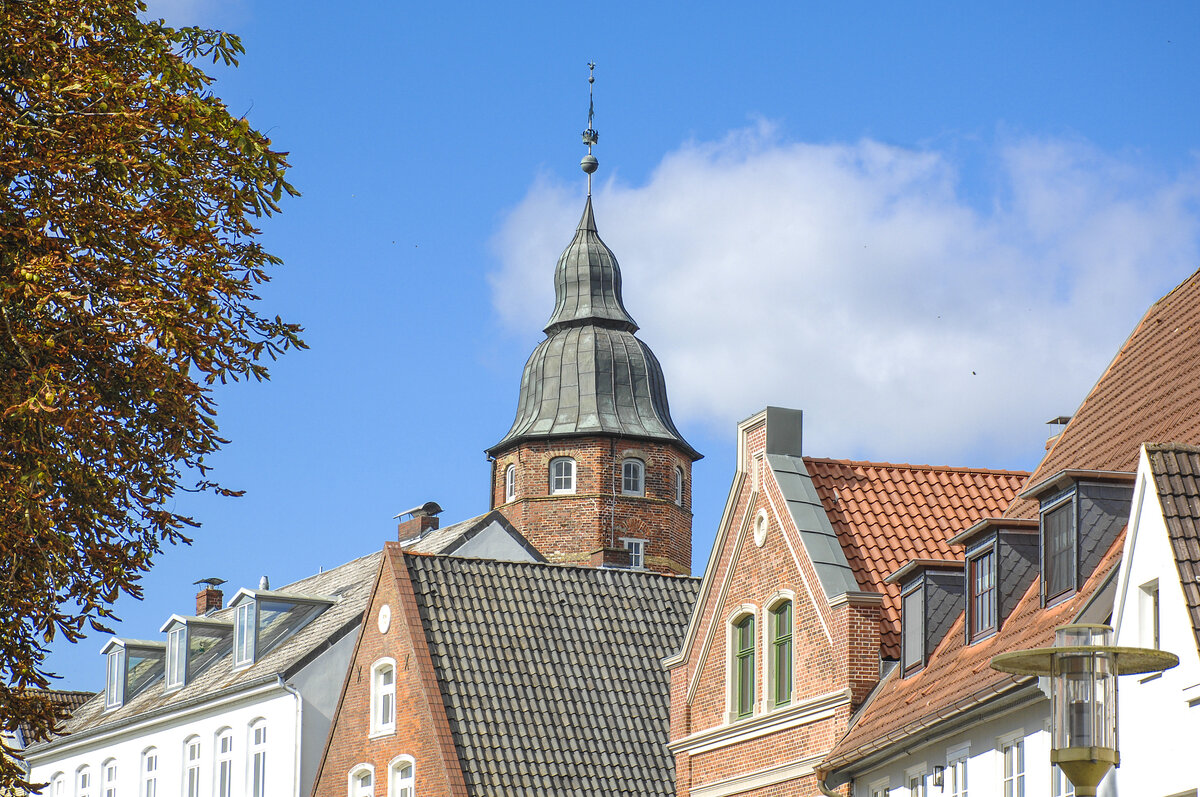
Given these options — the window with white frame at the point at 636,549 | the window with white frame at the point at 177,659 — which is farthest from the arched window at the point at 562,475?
the window with white frame at the point at 177,659

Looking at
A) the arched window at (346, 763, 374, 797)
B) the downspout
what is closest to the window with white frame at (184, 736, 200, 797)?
the downspout

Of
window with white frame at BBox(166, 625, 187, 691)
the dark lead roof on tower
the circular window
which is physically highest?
the dark lead roof on tower

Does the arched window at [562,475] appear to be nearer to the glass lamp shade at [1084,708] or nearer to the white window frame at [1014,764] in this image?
the white window frame at [1014,764]

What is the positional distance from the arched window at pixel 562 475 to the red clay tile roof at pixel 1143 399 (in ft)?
160

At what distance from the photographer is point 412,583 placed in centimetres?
3475

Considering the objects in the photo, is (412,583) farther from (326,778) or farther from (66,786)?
(66,786)

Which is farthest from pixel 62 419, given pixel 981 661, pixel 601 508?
pixel 601 508

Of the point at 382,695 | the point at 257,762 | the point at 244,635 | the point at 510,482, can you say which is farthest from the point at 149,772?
the point at 510,482

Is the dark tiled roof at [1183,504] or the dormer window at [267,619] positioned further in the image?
the dormer window at [267,619]

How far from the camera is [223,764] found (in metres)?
46.5

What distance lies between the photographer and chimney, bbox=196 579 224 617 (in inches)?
2437

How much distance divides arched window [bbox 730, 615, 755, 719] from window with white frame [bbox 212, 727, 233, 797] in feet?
69.2

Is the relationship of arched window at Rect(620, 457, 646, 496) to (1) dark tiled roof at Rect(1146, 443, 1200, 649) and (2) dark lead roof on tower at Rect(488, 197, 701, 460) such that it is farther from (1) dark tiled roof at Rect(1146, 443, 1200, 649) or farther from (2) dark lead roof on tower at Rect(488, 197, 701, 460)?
(1) dark tiled roof at Rect(1146, 443, 1200, 649)

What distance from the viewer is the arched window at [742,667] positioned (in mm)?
27469
